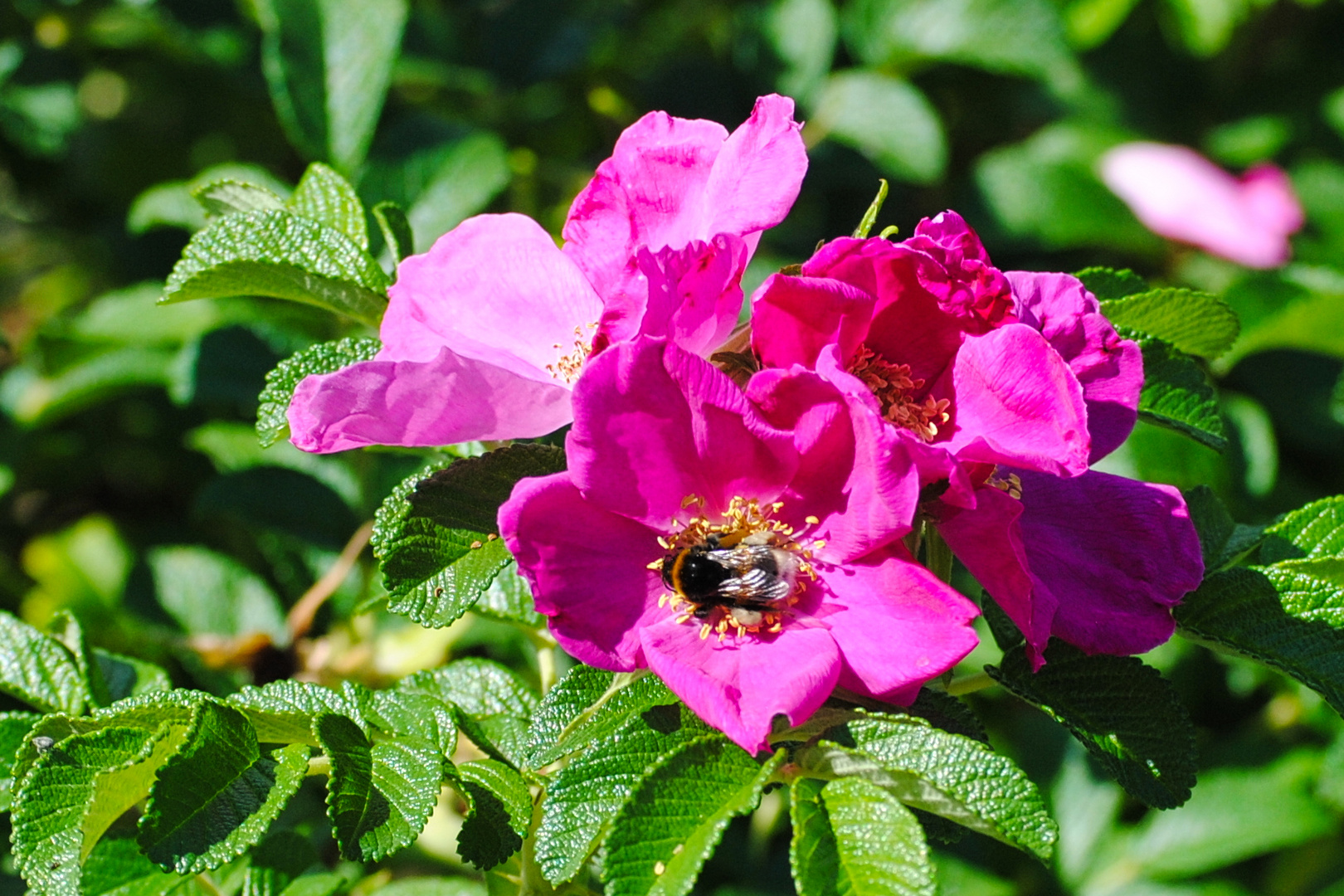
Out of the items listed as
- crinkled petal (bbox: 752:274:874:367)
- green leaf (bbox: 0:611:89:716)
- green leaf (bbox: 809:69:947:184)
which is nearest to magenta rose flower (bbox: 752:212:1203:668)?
crinkled petal (bbox: 752:274:874:367)

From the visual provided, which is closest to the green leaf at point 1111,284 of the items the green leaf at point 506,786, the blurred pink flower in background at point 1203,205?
the green leaf at point 506,786

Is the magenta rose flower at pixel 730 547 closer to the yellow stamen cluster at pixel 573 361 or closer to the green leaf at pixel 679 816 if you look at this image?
the green leaf at pixel 679 816

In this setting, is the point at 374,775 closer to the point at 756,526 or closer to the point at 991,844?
the point at 756,526

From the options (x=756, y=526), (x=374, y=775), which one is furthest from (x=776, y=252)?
(x=374, y=775)

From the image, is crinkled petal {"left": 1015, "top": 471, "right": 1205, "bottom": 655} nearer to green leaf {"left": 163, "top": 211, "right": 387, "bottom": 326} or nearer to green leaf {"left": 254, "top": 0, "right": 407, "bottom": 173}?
green leaf {"left": 163, "top": 211, "right": 387, "bottom": 326}

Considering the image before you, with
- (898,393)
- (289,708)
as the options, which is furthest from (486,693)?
(898,393)

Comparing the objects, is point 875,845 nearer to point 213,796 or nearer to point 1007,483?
point 1007,483
